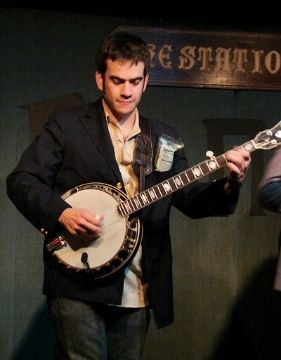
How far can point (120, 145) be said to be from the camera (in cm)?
195

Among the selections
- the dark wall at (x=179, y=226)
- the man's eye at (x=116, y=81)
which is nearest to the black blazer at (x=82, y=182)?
the man's eye at (x=116, y=81)

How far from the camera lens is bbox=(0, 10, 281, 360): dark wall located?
2832mm

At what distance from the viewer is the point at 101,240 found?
183cm

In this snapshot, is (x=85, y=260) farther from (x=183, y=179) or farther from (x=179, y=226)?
(x=179, y=226)

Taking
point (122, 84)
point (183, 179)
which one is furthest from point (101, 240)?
point (122, 84)

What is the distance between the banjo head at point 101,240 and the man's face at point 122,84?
0.94ft

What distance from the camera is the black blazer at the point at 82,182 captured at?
5.90 ft

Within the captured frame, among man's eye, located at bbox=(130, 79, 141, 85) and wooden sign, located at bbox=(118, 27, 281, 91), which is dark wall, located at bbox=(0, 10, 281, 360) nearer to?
wooden sign, located at bbox=(118, 27, 281, 91)

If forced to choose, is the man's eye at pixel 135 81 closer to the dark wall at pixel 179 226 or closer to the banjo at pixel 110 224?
the banjo at pixel 110 224

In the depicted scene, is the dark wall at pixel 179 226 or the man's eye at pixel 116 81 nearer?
the man's eye at pixel 116 81

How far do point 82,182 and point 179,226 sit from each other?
118 centimetres

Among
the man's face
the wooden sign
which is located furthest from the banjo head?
the wooden sign

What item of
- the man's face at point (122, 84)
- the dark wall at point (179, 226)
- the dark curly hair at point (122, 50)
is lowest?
the dark wall at point (179, 226)

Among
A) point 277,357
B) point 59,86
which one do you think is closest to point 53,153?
point 59,86
